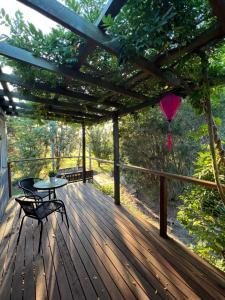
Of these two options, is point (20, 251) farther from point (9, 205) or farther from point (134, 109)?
point (134, 109)

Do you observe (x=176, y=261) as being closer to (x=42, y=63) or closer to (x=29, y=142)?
(x=42, y=63)

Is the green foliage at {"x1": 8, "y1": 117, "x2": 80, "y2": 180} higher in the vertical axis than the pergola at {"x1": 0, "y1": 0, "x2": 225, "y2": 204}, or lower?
lower

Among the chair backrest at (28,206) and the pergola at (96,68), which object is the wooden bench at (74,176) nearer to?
the pergola at (96,68)

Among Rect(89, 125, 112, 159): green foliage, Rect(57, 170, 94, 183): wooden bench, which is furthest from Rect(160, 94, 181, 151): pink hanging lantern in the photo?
Rect(89, 125, 112, 159): green foliage

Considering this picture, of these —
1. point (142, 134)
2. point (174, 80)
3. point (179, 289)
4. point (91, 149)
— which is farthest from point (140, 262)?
point (91, 149)

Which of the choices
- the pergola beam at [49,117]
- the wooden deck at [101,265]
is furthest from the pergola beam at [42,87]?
the wooden deck at [101,265]

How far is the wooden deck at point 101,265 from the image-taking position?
185cm

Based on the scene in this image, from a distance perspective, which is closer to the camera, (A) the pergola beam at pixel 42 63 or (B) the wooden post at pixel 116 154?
(A) the pergola beam at pixel 42 63

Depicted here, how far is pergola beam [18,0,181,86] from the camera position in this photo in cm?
119

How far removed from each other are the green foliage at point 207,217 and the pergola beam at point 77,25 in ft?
5.84

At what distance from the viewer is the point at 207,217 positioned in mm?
2643

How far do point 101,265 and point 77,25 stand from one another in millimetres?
2433

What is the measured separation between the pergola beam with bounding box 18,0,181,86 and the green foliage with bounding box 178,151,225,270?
5.84ft

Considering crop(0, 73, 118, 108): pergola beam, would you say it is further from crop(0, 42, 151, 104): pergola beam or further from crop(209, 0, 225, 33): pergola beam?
crop(209, 0, 225, 33): pergola beam
